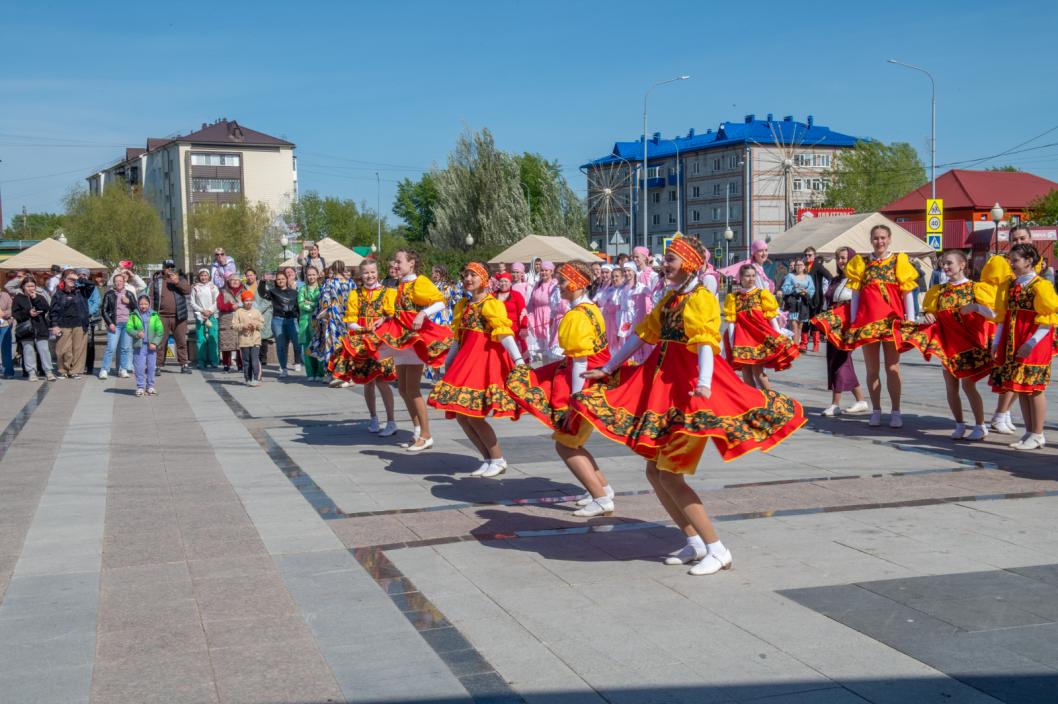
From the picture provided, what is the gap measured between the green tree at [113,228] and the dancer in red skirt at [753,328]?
221 ft

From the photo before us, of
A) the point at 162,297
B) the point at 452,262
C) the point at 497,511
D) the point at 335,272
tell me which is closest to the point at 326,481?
the point at 497,511

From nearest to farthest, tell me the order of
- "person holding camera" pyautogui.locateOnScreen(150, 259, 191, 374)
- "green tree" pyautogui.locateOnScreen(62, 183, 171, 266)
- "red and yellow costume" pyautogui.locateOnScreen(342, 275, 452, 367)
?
"red and yellow costume" pyautogui.locateOnScreen(342, 275, 452, 367)
"person holding camera" pyautogui.locateOnScreen(150, 259, 191, 374)
"green tree" pyautogui.locateOnScreen(62, 183, 171, 266)

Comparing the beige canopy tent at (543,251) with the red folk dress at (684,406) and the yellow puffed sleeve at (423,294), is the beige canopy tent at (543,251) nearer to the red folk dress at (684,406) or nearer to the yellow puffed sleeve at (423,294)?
the yellow puffed sleeve at (423,294)

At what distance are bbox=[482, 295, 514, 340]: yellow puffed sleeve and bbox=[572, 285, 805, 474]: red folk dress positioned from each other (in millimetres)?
2621

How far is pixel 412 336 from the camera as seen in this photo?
10289mm

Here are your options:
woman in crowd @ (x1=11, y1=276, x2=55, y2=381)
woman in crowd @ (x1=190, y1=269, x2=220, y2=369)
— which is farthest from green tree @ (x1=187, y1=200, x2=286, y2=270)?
woman in crowd @ (x1=11, y1=276, x2=55, y2=381)

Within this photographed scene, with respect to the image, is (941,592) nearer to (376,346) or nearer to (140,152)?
(376,346)

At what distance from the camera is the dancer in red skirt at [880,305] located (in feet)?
36.1

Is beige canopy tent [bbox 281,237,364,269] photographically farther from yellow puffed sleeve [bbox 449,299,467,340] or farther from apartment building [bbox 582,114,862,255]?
apartment building [bbox 582,114,862,255]

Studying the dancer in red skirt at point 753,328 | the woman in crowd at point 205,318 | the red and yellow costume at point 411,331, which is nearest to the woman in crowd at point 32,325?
the woman in crowd at point 205,318

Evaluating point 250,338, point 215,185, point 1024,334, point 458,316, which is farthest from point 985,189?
point 458,316

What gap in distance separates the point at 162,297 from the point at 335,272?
538cm

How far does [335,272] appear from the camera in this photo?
16.2 meters

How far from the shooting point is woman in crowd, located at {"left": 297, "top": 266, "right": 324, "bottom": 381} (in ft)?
58.4
